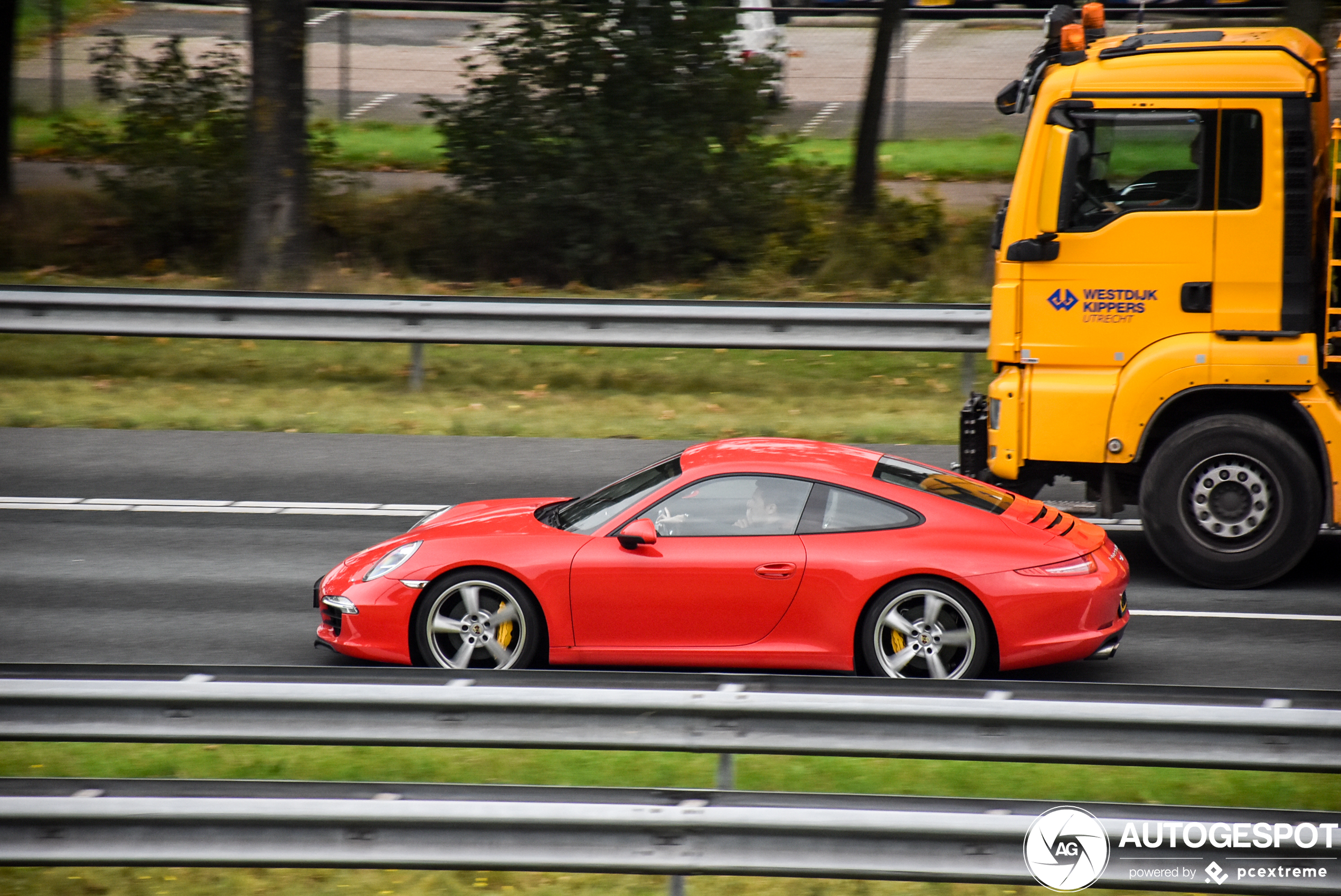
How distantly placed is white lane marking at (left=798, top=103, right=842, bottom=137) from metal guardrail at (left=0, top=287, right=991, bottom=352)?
10.5m

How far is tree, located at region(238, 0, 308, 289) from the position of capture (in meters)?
16.5

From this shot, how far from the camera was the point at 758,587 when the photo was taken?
23.0 ft

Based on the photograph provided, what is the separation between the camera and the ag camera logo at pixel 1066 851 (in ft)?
14.0

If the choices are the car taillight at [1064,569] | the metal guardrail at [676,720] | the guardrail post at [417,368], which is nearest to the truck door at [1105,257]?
the car taillight at [1064,569]

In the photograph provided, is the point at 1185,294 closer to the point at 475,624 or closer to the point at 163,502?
the point at 475,624

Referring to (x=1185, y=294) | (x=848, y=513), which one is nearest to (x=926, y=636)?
(x=848, y=513)

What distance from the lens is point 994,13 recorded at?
26.3m

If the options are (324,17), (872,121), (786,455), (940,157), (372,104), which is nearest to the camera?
(786,455)

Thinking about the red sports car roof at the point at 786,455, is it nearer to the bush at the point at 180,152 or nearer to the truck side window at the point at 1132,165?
the truck side window at the point at 1132,165

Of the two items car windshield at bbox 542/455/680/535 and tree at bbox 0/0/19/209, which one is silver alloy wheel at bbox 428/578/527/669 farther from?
tree at bbox 0/0/19/209

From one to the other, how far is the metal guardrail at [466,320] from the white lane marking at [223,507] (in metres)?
3.43

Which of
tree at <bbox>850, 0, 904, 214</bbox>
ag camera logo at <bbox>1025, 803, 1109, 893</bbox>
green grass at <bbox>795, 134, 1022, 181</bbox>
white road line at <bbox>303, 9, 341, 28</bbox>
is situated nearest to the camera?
ag camera logo at <bbox>1025, 803, 1109, 893</bbox>

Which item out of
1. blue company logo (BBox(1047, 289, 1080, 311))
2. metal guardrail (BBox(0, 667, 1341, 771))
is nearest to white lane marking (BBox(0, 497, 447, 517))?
blue company logo (BBox(1047, 289, 1080, 311))

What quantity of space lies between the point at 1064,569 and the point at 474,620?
9.67ft
